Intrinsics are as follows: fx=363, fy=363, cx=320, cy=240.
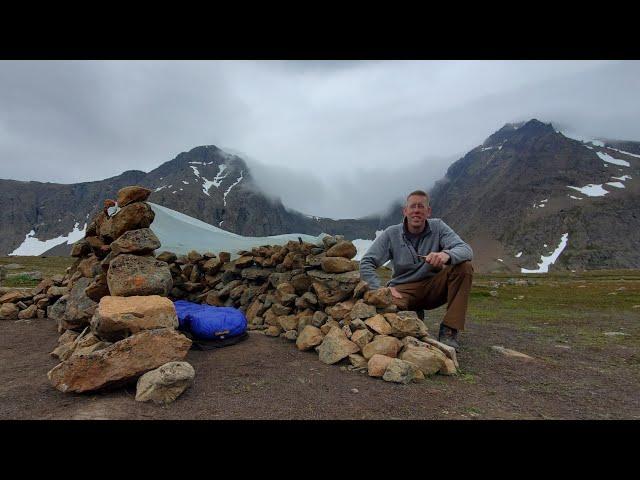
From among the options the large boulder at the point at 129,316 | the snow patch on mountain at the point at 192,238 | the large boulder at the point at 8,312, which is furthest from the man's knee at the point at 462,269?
the large boulder at the point at 8,312

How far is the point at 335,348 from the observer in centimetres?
598

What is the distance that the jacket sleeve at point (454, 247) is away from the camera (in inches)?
242

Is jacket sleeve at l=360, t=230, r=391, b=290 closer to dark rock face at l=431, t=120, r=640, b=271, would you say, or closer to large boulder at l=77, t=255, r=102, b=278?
large boulder at l=77, t=255, r=102, b=278

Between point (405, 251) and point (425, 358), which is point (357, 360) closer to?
point (425, 358)

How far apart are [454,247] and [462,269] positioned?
0.41 meters

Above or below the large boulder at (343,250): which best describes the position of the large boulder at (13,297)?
below

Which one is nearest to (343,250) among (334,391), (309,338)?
(309,338)

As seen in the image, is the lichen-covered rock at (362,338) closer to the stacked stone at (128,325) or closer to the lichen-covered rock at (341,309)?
the lichen-covered rock at (341,309)

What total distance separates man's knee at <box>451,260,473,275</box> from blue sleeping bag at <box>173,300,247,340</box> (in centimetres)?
404

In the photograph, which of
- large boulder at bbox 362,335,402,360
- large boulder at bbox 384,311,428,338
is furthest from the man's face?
large boulder at bbox 362,335,402,360

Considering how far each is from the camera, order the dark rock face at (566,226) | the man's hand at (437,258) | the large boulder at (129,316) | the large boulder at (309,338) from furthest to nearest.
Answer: the dark rock face at (566,226) < the large boulder at (309,338) < the man's hand at (437,258) < the large boulder at (129,316)

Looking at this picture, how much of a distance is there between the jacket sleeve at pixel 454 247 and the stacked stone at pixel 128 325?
4406 millimetres

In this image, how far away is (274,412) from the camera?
402cm
